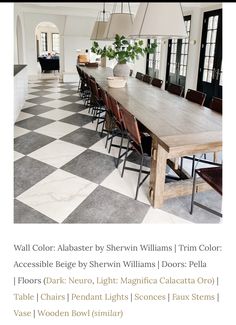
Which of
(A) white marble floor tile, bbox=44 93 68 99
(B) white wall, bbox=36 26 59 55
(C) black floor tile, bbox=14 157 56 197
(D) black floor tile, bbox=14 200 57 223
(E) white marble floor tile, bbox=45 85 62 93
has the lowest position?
(D) black floor tile, bbox=14 200 57 223

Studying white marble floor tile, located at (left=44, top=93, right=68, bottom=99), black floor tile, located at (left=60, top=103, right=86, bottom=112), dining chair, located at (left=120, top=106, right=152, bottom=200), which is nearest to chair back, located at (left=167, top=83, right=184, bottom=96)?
dining chair, located at (left=120, top=106, right=152, bottom=200)

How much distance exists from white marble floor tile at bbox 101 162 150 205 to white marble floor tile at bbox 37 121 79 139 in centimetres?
152

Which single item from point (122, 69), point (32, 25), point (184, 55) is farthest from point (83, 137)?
point (32, 25)

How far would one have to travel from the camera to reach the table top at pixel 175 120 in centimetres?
196

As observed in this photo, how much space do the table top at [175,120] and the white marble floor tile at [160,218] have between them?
64 cm

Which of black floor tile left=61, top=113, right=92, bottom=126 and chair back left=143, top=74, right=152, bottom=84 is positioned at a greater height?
chair back left=143, top=74, right=152, bottom=84

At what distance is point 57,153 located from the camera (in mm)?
3514

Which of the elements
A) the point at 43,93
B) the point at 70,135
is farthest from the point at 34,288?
the point at 43,93

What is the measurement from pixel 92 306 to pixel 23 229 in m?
0.39

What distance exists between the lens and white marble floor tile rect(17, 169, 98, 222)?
237 centimetres

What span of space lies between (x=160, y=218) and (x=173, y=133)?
0.70 m

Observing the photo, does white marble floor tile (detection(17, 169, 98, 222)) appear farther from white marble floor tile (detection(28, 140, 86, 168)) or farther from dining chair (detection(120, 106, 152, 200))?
dining chair (detection(120, 106, 152, 200))

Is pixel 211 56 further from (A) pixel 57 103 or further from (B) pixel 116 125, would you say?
(B) pixel 116 125
